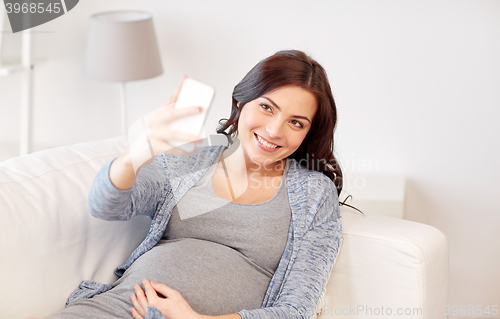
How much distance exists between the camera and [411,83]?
1605mm

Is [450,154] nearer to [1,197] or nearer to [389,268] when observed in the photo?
[389,268]

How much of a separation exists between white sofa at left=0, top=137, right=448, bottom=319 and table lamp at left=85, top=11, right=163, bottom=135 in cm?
75

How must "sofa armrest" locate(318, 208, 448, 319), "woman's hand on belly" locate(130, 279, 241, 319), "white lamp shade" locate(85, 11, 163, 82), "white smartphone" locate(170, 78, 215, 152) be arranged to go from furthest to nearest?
"white lamp shade" locate(85, 11, 163, 82) < "sofa armrest" locate(318, 208, 448, 319) < "woman's hand on belly" locate(130, 279, 241, 319) < "white smartphone" locate(170, 78, 215, 152)

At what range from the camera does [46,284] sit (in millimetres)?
986

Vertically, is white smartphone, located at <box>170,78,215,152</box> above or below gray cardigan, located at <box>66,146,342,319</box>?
above

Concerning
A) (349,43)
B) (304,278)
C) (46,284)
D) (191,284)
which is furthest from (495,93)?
(46,284)

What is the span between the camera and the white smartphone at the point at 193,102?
0.74 m

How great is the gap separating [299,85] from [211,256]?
0.43m

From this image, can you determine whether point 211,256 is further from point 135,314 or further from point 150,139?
point 150,139

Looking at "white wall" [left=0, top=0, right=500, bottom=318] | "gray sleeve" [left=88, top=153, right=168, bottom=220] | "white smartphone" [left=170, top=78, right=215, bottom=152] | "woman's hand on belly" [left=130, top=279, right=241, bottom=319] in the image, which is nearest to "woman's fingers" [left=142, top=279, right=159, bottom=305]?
"woman's hand on belly" [left=130, top=279, right=241, bottom=319]

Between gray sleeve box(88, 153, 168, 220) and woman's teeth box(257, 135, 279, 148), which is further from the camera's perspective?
woman's teeth box(257, 135, 279, 148)

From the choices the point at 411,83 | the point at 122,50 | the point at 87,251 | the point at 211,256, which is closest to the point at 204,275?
the point at 211,256

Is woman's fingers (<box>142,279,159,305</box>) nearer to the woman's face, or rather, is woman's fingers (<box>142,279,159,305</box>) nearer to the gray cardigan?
the gray cardigan

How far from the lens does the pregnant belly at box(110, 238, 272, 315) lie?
3.17ft
